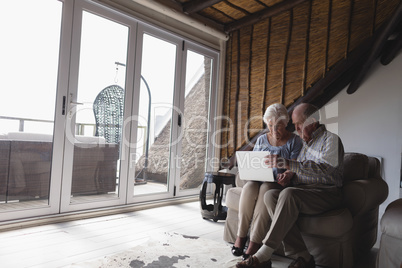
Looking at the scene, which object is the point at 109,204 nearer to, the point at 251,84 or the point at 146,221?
the point at 146,221

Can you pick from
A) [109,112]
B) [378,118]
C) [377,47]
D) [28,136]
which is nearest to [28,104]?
[28,136]

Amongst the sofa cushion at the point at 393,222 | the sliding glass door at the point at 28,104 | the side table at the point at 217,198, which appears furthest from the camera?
the side table at the point at 217,198

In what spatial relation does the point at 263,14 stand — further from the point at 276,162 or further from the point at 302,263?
the point at 302,263

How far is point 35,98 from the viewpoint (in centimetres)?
279

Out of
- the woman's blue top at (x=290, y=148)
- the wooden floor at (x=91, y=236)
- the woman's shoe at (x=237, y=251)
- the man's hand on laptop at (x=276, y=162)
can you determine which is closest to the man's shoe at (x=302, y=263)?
the wooden floor at (x=91, y=236)

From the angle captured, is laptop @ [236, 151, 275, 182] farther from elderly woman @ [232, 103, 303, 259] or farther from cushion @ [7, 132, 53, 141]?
cushion @ [7, 132, 53, 141]

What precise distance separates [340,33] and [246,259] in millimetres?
2918

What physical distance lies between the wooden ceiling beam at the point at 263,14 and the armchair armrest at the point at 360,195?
2.60 meters

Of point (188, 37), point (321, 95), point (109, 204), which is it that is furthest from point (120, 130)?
point (321, 95)

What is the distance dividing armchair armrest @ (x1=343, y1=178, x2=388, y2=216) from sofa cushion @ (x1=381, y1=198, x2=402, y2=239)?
27cm

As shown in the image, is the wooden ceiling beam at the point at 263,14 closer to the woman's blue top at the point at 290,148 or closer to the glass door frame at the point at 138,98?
the glass door frame at the point at 138,98

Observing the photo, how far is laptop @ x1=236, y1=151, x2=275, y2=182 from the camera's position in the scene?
7.25 ft

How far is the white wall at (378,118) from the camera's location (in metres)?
3.79

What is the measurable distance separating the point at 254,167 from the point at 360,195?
0.74 meters
